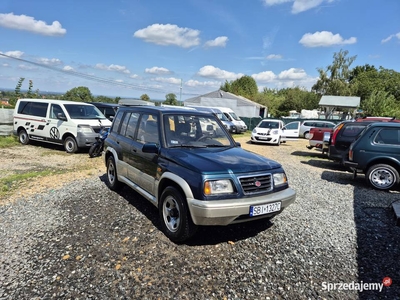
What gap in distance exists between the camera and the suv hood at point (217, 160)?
347 cm

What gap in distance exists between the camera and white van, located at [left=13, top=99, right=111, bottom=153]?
10336mm

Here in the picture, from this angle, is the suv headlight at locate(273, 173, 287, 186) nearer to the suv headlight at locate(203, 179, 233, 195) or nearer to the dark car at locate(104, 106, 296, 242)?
the dark car at locate(104, 106, 296, 242)

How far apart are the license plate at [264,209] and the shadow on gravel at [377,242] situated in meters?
1.20

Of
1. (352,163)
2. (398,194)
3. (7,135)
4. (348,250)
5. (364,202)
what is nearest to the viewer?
(348,250)

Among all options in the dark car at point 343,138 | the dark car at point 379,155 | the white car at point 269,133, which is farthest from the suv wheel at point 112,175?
the white car at point 269,133

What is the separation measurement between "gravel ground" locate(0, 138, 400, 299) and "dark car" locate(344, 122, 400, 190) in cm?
178

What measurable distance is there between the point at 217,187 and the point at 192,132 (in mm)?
1459

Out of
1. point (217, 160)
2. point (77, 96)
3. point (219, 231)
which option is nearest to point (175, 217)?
point (219, 231)

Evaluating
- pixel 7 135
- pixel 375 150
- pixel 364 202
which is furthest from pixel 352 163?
pixel 7 135

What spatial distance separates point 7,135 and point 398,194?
15.9 metres

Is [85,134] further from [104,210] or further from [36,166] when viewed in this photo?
[104,210]

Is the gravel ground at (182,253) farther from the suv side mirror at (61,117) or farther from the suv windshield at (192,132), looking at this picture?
the suv side mirror at (61,117)

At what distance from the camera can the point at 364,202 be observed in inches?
233

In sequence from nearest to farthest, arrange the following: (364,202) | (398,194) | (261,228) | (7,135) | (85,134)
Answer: (261,228), (364,202), (398,194), (85,134), (7,135)
